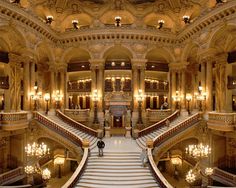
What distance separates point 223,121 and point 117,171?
303 inches

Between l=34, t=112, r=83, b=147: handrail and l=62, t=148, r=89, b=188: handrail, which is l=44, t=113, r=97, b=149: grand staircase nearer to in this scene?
l=34, t=112, r=83, b=147: handrail

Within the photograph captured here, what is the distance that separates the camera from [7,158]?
64.8ft

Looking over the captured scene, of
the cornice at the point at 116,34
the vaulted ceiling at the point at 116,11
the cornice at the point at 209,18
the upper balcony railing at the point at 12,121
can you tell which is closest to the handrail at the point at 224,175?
the cornice at the point at 209,18

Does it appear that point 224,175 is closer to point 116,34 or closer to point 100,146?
point 100,146

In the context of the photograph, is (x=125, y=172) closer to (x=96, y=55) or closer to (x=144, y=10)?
(x=96, y=55)

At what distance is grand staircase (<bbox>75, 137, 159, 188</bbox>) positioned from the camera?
13352 millimetres

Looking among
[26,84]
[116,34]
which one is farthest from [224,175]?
[26,84]

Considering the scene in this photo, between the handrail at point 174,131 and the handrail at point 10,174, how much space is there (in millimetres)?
10706

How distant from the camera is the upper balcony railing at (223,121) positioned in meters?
16.0

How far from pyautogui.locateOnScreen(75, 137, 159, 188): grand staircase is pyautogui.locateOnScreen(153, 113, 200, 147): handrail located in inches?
58.2

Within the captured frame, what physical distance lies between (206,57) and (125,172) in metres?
11.4

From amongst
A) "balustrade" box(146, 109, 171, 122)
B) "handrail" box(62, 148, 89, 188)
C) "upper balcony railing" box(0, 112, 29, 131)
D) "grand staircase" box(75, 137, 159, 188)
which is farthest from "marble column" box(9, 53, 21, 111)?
"balustrade" box(146, 109, 171, 122)

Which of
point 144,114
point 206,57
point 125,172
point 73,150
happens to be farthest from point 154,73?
point 125,172

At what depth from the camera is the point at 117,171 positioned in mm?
14562
